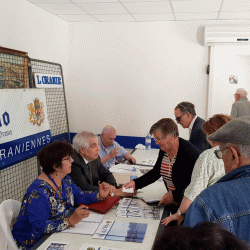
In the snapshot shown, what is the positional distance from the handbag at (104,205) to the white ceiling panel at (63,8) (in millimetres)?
2934

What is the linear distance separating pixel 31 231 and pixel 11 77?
2.26 meters

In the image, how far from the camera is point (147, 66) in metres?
5.20

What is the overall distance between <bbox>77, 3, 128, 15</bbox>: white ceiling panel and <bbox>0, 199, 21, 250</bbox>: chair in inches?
119

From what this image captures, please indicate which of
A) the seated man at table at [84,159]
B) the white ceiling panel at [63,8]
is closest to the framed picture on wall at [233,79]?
the white ceiling panel at [63,8]

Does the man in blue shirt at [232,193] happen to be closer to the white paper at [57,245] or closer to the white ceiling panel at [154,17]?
the white paper at [57,245]

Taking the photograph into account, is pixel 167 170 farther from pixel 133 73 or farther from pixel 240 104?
pixel 133 73

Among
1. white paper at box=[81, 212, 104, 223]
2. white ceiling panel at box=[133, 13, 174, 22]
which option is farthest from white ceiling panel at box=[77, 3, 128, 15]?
white paper at box=[81, 212, 104, 223]

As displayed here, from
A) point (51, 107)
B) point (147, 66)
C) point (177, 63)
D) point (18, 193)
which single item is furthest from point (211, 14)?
point (18, 193)

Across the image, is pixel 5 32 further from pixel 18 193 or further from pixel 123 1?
pixel 18 193

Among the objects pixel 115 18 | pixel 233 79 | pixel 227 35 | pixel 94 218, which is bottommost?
pixel 94 218

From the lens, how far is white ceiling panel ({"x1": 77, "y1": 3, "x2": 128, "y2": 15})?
412 centimetres

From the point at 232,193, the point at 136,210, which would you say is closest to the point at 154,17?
the point at 136,210

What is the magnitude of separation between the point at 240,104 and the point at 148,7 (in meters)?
2.13

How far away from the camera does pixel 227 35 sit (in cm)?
479
